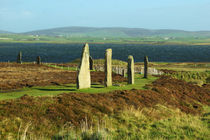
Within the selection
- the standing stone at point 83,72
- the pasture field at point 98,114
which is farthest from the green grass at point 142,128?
the standing stone at point 83,72

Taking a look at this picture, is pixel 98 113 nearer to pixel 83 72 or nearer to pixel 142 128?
pixel 142 128

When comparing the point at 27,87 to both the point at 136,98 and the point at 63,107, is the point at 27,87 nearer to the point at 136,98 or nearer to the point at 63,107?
the point at 63,107

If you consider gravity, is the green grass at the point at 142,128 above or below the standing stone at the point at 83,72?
below

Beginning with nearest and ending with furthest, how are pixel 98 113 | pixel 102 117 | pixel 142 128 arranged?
pixel 142 128 < pixel 102 117 < pixel 98 113

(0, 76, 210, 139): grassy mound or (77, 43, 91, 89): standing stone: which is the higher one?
(77, 43, 91, 89): standing stone

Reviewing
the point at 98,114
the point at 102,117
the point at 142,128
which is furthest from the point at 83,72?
the point at 142,128

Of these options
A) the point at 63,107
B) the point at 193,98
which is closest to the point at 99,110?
the point at 63,107

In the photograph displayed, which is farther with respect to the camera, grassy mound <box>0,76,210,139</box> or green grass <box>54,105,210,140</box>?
grassy mound <box>0,76,210,139</box>

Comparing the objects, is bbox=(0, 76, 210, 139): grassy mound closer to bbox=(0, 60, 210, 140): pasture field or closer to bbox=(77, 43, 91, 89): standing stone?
bbox=(0, 60, 210, 140): pasture field

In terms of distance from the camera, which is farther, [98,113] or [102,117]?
[98,113]

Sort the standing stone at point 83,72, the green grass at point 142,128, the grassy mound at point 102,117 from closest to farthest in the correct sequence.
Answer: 1. the green grass at point 142,128
2. the grassy mound at point 102,117
3. the standing stone at point 83,72

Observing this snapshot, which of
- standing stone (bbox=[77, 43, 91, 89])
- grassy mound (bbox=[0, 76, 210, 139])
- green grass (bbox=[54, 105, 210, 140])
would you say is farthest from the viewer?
standing stone (bbox=[77, 43, 91, 89])

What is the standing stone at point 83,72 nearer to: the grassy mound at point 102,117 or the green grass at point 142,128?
the grassy mound at point 102,117

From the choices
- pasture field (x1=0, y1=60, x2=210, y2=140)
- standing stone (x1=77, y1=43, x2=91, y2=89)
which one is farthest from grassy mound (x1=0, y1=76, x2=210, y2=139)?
standing stone (x1=77, y1=43, x2=91, y2=89)
